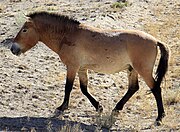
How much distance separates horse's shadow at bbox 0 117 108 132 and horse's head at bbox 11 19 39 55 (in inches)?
57.8

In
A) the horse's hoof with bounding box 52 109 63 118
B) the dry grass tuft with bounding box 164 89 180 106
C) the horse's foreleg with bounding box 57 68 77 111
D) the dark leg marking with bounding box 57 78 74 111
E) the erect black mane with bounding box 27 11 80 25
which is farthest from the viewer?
the dry grass tuft with bounding box 164 89 180 106

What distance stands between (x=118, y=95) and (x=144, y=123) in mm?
1730

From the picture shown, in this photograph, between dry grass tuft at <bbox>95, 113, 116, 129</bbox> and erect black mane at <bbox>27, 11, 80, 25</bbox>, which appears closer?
dry grass tuft at <bbox>95, 113, 116, 129</bbox>

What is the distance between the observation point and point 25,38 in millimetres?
9445

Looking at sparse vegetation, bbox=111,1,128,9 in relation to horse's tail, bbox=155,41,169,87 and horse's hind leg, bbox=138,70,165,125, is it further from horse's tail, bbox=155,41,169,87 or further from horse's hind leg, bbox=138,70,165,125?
horse's hind leg, bbox=138,70,165,125

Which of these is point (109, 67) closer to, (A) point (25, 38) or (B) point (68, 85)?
(B) point (68, 85)

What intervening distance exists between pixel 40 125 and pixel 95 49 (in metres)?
1.79

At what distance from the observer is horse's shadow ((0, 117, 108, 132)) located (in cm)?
806

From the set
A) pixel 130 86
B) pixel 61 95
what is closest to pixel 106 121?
pixel 130 86

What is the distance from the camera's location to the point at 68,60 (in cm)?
920

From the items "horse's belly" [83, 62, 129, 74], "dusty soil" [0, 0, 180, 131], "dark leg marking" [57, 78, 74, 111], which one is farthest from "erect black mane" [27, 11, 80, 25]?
"dusty soil" [0, 0, 180, 131]

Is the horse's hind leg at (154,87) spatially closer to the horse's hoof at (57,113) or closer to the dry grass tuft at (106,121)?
the dry grass tuft at (106,121)

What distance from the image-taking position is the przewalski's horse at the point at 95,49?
354 inches

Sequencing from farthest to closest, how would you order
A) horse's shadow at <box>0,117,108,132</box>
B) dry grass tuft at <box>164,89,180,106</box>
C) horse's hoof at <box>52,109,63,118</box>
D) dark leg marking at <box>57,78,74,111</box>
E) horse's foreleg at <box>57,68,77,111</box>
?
dry grass tuft at <box>164,89,180,106</box> < dark leg marking at <box>57,78,74,111</box> < horse's foreleg at <box>57,68,77,111</box> < horse's hoof at <box>52,109,63,118</box> < horse's shadow at <box>0,117,108,132</box>
